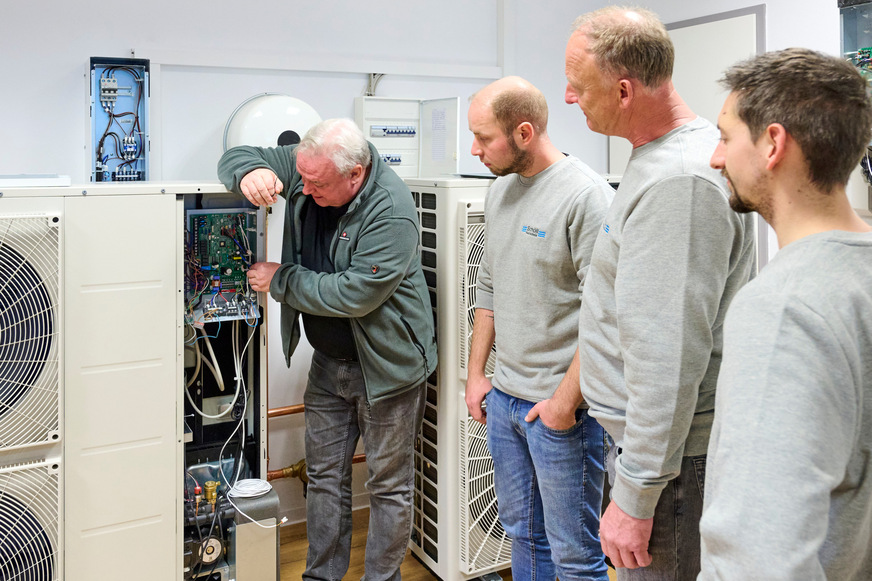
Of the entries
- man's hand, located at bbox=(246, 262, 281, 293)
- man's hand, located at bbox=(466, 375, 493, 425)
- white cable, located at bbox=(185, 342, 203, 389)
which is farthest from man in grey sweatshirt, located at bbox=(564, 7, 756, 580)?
white cable, located at bbox=(185, 342, 203, 389)

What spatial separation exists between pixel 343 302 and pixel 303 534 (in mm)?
1289

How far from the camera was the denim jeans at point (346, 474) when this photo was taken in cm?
227

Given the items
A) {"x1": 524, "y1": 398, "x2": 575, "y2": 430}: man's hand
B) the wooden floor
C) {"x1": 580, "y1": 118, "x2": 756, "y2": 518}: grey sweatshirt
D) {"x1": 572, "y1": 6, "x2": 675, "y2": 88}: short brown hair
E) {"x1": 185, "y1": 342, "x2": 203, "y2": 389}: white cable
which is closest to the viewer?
{"x1": 580, "y1": 118, "x2": 756, "y2": 518}: grey sweatshirt

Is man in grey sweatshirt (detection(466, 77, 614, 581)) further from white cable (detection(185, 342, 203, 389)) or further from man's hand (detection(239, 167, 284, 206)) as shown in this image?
white cable (detection(185, 342, 203, 389))

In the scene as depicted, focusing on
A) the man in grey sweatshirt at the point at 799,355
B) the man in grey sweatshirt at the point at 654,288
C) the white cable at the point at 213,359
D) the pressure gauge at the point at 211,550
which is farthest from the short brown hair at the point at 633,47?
the pressure gauge at the point at 211,550

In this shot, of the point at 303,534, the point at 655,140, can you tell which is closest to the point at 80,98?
the point at 303,534

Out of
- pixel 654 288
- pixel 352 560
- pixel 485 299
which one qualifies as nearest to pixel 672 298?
pixel 654 288

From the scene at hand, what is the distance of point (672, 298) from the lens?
114 centimetres

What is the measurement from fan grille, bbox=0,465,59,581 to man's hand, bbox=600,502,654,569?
136 cm

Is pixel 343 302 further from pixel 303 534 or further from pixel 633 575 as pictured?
pixel 303 534

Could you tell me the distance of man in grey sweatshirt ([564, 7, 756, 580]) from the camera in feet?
3.73

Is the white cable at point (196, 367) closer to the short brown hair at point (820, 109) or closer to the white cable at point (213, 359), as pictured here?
the white cable at point (213, 359)

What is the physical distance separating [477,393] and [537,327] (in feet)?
1.18

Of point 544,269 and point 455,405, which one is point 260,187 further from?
point 455,405
